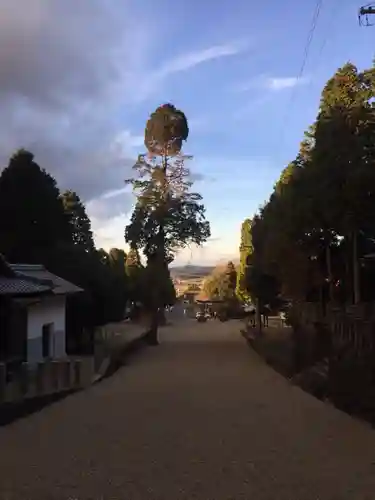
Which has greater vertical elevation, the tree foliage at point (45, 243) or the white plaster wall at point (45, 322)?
the tree foliage at point (45, 243)

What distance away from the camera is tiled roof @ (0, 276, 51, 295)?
56.9ft

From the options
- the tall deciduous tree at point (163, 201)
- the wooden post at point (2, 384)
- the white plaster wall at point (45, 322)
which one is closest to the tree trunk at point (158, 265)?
the tall deciduous tree at point (163, 201)

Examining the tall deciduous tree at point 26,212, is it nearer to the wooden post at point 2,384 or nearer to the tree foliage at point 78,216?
the tree foliage at point 78,216

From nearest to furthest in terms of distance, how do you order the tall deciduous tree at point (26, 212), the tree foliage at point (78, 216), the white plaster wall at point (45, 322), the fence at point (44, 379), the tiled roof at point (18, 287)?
1. the fence at point (44, 379)
2. the tiled roof at point (18, 287)
3. the white plaster wall at point (45, 322)
4. the tall deciduous tree at point (26, 212)
5. the tree foliage at point (78, 216)

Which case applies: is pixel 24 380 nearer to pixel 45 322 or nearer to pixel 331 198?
pixel 331 198

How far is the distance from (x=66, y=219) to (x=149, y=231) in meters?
10.4

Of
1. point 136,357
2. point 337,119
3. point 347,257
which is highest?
point 337,119

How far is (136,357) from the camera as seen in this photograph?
34.3 metres

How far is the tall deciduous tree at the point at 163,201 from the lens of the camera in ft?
155

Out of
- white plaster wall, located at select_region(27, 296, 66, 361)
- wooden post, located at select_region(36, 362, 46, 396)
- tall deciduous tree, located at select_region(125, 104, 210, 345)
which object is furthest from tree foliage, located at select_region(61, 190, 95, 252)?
wooden post, located at select_region(36, 362, 46, 396)

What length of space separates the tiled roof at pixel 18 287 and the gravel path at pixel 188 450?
11.9 ft

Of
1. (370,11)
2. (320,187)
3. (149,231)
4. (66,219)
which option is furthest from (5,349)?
(149,231)

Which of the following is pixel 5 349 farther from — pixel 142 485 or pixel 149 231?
pixel 149 231

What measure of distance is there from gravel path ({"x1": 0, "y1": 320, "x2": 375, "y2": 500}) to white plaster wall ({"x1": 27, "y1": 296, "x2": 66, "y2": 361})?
320 inches
